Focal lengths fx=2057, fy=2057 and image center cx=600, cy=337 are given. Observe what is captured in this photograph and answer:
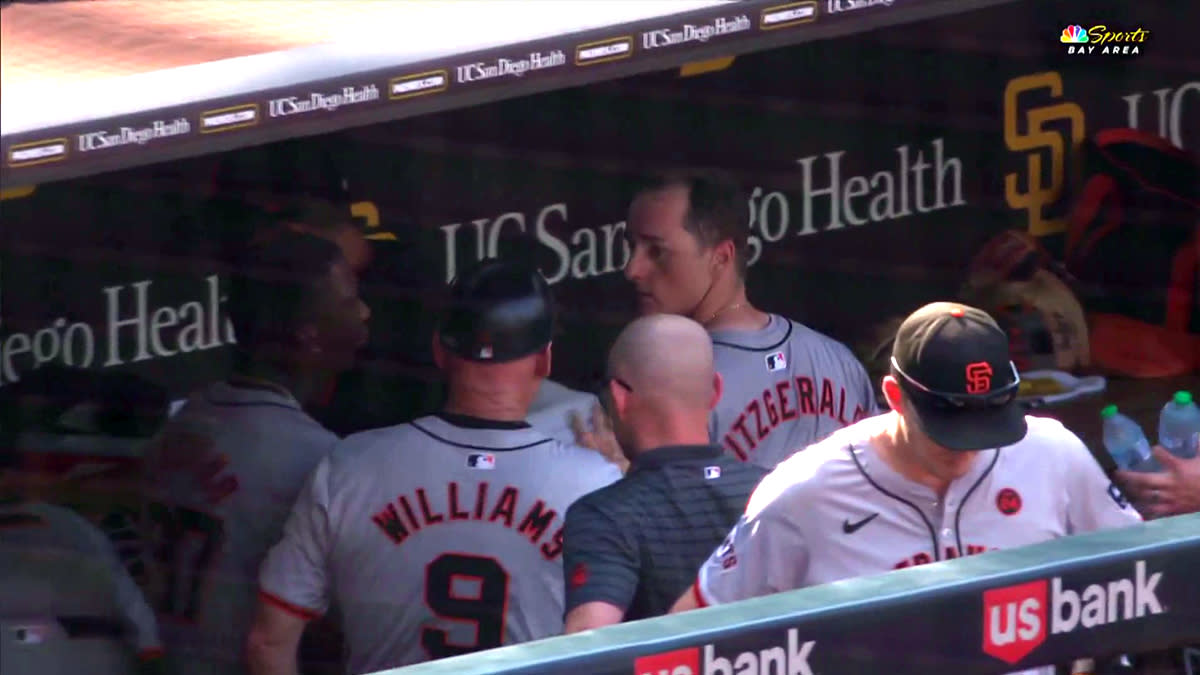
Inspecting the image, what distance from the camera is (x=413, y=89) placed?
2.42 meters

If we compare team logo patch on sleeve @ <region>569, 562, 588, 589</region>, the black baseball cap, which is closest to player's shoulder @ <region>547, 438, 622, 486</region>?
team logo patch on sleeve @ <region>569, 562, 588, 589</region>

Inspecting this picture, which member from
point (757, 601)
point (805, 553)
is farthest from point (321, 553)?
point (757, 601)

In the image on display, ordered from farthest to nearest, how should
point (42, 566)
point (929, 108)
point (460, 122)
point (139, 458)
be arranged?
point (929, 108) → point (460, 122) → point (139, 458) → point (42, 566)

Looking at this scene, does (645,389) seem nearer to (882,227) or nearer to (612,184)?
(612,184)

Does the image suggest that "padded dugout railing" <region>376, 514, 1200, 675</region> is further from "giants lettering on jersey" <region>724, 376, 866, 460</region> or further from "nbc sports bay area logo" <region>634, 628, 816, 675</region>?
"giants lettering on jersey" <region>724, 376, 866, 460</region>

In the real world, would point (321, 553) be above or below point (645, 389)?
below

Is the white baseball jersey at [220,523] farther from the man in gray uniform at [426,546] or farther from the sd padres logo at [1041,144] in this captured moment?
the sd padres logo at [1041,144]

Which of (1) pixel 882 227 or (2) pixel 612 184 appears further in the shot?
(1) pixel 882 227

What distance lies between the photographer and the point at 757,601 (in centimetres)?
183

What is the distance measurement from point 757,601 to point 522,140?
1.68 m

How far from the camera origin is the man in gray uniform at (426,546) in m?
2.87

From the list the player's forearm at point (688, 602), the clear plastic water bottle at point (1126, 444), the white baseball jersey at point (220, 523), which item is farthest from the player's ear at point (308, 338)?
the clear plastic water bottle at point (1126, 444)

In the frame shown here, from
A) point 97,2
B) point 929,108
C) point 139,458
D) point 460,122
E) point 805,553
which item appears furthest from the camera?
point 929,108

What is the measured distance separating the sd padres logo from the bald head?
121 centimetres
